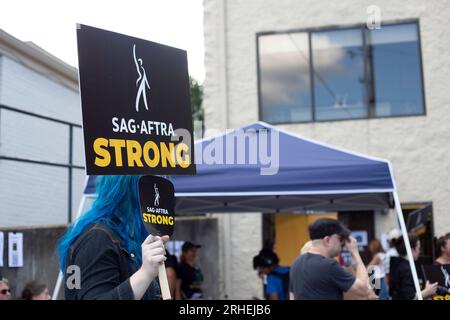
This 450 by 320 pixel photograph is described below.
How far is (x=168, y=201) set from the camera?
2.53m

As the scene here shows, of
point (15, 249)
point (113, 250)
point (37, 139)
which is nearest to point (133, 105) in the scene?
point (113, 250)

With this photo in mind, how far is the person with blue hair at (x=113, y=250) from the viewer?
7.16 ft

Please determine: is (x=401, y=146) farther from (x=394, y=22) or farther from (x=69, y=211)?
(x=69, y=211)

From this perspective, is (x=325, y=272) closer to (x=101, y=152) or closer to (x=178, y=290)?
(x=101, y=152)

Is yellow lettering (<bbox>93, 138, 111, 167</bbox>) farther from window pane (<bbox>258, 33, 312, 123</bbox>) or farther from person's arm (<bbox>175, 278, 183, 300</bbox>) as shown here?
window pane (<bbox>258, 33, 312, 123</bbox>)

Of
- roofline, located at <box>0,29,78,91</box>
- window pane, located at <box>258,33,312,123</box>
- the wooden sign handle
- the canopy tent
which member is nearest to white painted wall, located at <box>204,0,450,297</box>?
window pane, located at <box>258,33,312,123</box>

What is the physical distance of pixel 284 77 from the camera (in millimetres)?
11484

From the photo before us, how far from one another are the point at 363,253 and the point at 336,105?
2.80 m

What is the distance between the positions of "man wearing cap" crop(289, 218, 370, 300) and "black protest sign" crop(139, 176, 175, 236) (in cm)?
232

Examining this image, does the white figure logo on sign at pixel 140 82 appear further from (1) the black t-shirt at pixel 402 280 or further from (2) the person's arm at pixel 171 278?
(2) the person's arm at pixel 171 278

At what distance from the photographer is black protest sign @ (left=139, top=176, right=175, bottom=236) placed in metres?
2.39

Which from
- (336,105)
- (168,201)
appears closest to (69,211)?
(336,105)

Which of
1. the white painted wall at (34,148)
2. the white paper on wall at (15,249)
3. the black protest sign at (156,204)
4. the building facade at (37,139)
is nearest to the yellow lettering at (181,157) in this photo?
the black protest sign at (156,204)

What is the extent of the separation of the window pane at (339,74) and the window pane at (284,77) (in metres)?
0.20
